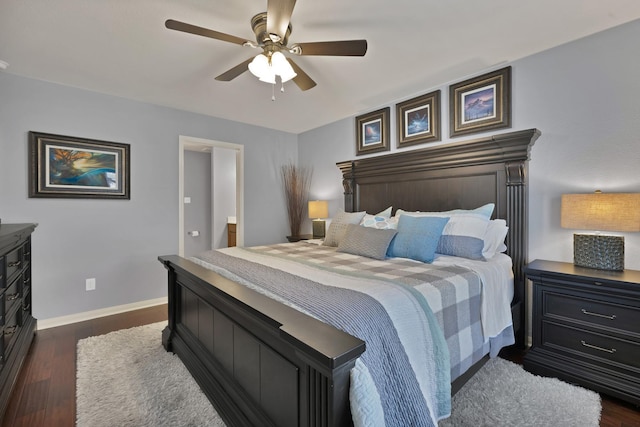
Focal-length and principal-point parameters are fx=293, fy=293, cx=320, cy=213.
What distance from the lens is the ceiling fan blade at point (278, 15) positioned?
1.52m

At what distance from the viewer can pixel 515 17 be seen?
1961 mm

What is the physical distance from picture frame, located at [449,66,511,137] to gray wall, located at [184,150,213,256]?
448 centimetres

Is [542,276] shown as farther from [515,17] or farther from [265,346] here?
[265,346]

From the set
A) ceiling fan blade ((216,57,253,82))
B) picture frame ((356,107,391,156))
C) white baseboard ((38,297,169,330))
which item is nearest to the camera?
ceiling fan blade ((216,57,253,82))

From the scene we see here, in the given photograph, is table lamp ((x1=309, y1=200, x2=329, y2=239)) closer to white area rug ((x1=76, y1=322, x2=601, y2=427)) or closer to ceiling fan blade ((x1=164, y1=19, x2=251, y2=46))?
white area rug ((x1=76, y1=322, x2=601, y2=427))

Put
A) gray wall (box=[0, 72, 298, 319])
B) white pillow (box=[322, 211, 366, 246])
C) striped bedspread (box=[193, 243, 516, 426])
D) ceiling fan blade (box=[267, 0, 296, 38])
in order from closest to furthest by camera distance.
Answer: striped bedspread (box=[193, 243, 516, 426])
ceiling fan blade (box=[267, 0, 296, 38])
gray wall (box=[0, 72, 298, 319])
white pillow (box=[322, 211, 366, 246])

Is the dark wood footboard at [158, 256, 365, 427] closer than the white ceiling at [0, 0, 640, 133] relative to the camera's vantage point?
Yes

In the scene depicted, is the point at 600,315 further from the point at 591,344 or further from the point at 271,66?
the point at 271,66

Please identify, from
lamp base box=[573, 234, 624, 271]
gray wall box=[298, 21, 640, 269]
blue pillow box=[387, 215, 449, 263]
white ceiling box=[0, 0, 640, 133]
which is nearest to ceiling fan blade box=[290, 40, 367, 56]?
white ceiling box=[0, 0, 640, 133]

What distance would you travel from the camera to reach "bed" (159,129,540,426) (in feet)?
3.11

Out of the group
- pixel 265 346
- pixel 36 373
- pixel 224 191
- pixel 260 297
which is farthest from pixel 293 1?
pixel 224 191

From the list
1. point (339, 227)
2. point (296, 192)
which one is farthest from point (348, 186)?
point (296, 192)

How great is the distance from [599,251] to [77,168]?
4.67m

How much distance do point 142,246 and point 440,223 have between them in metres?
3.29
